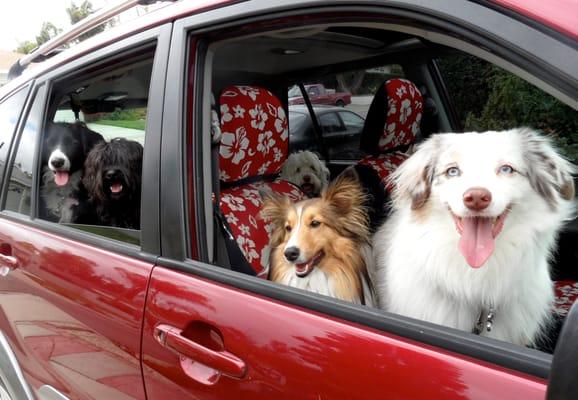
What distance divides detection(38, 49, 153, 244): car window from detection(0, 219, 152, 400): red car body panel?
23 centimetres

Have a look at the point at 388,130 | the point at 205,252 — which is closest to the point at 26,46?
the point at 388,130

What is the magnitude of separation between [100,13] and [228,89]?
714 millimetres

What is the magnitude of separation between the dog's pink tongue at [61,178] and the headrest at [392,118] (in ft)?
6.61

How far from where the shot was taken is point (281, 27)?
1.61m

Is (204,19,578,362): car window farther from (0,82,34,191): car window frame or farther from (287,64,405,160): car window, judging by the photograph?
(0,82,34,191): car window frame

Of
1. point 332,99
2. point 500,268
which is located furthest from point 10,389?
point 332,99

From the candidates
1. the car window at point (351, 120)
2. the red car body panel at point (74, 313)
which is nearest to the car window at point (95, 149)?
the red car body panel at point (74, 313)

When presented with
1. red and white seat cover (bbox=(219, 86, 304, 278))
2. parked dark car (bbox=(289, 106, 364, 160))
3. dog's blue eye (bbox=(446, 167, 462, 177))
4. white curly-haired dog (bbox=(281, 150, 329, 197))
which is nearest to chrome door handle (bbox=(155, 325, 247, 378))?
dog's blue eye (bbox=(446, 167, 462, 177))

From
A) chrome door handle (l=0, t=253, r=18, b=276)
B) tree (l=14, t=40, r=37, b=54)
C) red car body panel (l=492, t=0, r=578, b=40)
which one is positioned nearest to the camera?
red car body panel (l=492, t=0, r=578, b=40)

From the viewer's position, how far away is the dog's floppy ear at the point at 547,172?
150 centimetres

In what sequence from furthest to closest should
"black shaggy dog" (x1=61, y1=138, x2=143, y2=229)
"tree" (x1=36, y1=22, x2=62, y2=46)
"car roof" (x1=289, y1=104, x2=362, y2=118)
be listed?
"tree" (x1=36, y1=22, x2=62, y2=46) < "car roof" (x1=289, y1=104, x2=362, y2=118) < "black shaggy dog" (x1=61, y1=138, x2=143, y2=229)

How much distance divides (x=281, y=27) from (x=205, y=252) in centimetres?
78

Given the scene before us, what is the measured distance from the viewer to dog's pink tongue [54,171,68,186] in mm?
3280

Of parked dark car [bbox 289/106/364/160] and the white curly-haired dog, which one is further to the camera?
parked dark car [bbox 289/106/364/160]
